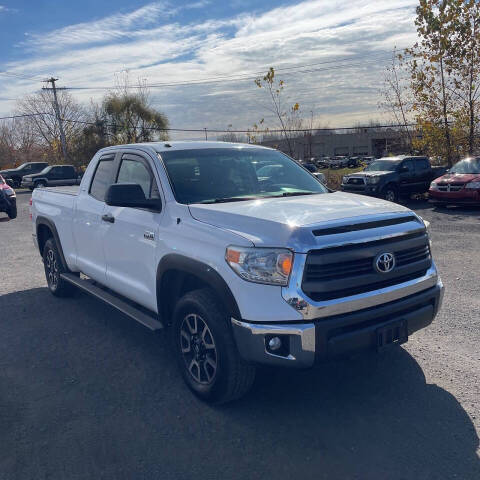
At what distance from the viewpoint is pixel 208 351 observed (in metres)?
3.73

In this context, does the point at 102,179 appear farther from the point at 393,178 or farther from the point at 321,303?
the point at 393,178

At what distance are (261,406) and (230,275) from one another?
109cm

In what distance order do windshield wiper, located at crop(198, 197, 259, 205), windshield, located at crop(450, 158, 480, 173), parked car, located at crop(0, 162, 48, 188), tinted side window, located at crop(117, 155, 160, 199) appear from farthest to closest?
parked car, located at crop(0, 162, 48, 188) → windshield, located at crop(450, 158, 480, 173) → tinted side window, located at crop(117, 155, 160, 199) → windshield wiper, located at crop(198, 197, 259, 205)

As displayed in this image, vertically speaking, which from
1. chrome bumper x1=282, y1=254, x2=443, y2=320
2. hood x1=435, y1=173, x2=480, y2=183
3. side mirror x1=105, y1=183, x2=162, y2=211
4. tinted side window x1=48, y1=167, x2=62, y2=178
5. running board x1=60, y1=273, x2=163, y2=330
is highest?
side mirror x1=105, y1=183, x2=162, y2=211

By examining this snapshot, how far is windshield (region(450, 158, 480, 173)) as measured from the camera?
50.0ft

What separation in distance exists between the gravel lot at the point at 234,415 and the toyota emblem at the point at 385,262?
101 centimetres

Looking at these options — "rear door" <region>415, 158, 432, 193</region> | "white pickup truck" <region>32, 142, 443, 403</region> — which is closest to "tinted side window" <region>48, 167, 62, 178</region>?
"rear door" <region>415, 158, 432, 193</region>

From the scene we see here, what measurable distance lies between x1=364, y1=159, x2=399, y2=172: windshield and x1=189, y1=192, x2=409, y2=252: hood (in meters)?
14.2

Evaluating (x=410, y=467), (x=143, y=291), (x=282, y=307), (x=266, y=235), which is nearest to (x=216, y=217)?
(x=266, y=235)

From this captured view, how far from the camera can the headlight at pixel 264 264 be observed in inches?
125

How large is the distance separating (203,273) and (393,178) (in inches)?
587

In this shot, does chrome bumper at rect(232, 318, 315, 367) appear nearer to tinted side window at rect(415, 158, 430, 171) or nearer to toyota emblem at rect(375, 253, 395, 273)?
toyota emblem at rect(375, 253, 395, 273)

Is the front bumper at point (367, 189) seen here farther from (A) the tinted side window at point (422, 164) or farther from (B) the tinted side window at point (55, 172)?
(B) the tinted side window at point (55, 172)

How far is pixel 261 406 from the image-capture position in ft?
12.2
